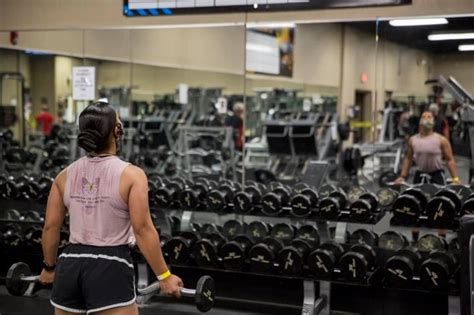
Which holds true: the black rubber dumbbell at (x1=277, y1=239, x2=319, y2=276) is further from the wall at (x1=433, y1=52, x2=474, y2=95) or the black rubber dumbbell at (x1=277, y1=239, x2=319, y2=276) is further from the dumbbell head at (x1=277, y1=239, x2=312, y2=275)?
the wall at (x1=433, y1=52, x2=474, y2=95)

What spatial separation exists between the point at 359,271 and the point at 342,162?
4.12m

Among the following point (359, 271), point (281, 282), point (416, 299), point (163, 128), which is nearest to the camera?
point (359, 271)

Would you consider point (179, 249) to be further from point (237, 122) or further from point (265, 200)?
point (237, 122)

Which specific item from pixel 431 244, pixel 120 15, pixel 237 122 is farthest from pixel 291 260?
pixel 237 122

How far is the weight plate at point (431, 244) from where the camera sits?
394cm

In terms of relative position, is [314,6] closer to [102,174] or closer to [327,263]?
[327,263]

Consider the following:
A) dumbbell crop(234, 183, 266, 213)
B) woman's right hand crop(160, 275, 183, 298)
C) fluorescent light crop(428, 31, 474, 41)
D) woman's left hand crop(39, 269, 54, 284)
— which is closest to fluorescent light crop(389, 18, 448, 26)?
fluorescent light crop(428, 31, 474, 41)

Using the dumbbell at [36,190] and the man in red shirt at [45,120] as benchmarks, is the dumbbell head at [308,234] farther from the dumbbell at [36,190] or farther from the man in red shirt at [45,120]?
the man in red shirt at [45,120]

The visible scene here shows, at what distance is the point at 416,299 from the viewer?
3.79 metres

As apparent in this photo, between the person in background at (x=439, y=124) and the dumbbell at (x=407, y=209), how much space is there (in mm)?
1334

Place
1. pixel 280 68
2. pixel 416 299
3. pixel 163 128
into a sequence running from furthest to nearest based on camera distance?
pixel 280 68
pixel 163 128
pixel 416 299

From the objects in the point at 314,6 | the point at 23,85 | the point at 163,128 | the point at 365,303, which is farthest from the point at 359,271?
the point at 23,85

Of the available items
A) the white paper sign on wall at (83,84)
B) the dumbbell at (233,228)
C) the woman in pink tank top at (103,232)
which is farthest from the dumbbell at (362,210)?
the white paper sign on wall at (83,84)

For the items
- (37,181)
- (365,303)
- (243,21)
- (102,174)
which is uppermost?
(243,21)
